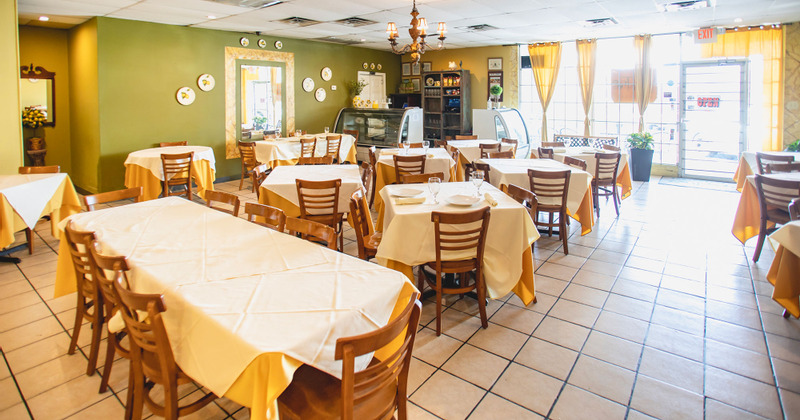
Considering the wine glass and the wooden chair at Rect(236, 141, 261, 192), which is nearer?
the wine glass

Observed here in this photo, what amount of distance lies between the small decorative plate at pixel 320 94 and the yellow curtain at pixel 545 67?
4598 mm

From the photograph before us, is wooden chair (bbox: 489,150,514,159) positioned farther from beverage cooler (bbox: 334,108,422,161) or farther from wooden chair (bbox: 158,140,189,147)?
wooden chair (bbox: 158,140,189,147)

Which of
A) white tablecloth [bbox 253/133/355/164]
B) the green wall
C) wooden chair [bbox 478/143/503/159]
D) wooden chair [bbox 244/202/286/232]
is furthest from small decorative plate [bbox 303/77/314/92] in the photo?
wooden chair [bbox 244/202/286/232]

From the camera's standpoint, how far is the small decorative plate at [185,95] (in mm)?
7867

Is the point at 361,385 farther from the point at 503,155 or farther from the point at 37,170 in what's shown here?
the point at 503,155

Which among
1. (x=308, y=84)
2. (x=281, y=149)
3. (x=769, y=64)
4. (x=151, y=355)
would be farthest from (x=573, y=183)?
(x=308, y=84)

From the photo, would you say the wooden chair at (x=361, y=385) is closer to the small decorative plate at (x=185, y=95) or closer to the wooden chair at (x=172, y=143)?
the wooden chair at (x=172, y=143)

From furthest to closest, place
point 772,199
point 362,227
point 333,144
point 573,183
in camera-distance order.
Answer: point 333,144, point 573,183, point 772,199, point 362,227

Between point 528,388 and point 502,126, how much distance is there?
22.5ft

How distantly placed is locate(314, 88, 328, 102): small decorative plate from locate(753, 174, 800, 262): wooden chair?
804 centimetres

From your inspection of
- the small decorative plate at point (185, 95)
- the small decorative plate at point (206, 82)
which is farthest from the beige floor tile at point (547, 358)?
the small decorative plate at point (206, 82)

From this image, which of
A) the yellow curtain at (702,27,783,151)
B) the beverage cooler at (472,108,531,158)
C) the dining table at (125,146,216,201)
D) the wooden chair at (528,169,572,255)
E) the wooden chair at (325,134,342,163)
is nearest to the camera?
the wooden chair at (528,169,572,255)

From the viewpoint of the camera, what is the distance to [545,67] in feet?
33.2

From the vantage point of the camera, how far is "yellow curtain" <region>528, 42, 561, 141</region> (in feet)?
32.7
